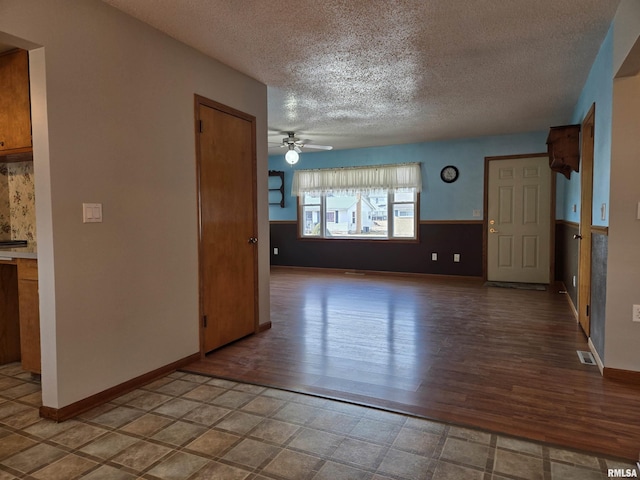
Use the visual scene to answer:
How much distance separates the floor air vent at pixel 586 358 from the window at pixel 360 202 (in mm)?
4193

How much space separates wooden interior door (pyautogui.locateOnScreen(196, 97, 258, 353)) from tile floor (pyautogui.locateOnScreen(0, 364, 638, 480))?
1.02m

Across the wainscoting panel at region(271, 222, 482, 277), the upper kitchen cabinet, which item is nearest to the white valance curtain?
the wainscoting panel at region(271, 222, 482, 277)

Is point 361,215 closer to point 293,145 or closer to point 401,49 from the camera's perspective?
point 293,145

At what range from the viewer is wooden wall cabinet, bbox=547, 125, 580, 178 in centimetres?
434

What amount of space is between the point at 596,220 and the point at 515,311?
69.4 inches

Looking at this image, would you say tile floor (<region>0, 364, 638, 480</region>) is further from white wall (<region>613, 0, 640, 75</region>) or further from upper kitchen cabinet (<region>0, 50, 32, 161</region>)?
white wall (<region>613, 0, 640, 75</region>)

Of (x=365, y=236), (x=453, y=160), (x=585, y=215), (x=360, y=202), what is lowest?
(x=365, y=236)

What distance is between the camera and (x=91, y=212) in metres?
2.38

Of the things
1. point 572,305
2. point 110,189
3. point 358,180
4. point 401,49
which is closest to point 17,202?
point 110,189

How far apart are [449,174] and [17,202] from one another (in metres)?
5.93

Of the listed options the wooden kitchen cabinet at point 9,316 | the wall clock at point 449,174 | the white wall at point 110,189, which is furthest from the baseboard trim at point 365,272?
the wooden kitchen cabinet at point 9,316

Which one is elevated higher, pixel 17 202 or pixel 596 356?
pixel 17 202

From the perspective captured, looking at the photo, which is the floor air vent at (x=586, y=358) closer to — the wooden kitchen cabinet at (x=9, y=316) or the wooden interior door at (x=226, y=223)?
the wooden interior door at (x=226, y=223)

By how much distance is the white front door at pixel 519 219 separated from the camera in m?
6.30
